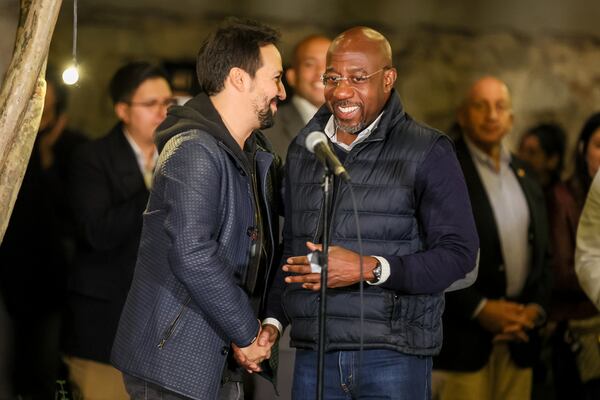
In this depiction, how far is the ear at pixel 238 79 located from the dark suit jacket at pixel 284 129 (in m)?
1.74

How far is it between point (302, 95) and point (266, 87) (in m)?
1.97

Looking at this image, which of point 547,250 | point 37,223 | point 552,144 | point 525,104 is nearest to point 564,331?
point 547,250

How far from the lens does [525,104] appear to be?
8.88 metres

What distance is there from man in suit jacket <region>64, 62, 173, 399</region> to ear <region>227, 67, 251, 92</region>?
167cm

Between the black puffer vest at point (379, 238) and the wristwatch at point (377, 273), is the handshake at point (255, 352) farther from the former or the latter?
the wristwatch at point (377, 273)

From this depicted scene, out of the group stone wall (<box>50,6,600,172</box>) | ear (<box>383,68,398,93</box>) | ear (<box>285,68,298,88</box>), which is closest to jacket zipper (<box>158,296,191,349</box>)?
ear (<box>383,68,398,93</box>)

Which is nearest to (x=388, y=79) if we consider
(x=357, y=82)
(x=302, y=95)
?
(x=357, y=82)

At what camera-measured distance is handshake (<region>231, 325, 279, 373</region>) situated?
4.45 metres

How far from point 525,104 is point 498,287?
8.36 ft

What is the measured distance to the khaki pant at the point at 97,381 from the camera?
6211mm

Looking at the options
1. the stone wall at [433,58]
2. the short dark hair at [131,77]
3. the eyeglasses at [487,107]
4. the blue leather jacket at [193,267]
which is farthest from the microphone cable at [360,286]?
the stone wall at [433,58]

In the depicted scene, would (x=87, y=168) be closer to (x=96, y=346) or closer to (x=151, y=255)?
(x=96, y=346)

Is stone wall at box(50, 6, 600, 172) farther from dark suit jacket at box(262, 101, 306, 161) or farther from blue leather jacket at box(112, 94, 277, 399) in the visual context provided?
blue leather jacket at box(112, 94, 277, 399)

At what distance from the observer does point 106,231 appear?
6059 millimetres
